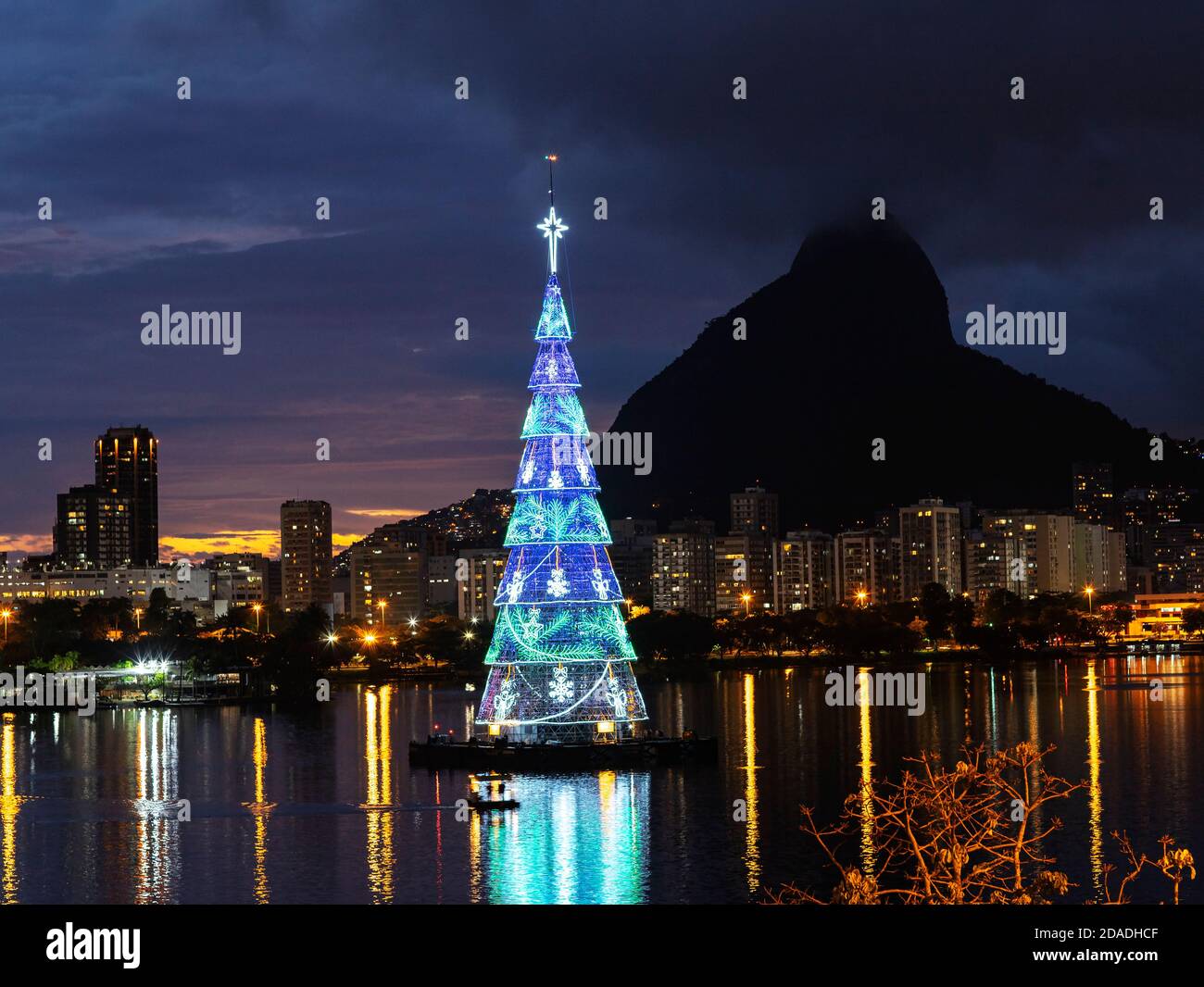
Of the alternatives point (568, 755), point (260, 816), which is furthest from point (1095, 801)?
point (260, 816)

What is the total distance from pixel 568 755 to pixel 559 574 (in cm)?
606

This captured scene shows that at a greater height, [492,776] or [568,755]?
[568,755]

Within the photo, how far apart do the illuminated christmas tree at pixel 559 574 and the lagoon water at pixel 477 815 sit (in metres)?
3.17

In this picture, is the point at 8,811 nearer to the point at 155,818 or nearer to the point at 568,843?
the point at 155,818

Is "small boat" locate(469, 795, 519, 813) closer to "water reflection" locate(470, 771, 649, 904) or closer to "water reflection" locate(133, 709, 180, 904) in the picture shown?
"water reflection" locate(470, 771, 649, 904)

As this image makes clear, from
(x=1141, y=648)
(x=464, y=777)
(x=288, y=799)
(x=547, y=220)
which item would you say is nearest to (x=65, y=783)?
(x=288, y=799)

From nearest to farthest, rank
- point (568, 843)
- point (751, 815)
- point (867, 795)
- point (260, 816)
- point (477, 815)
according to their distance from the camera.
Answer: point (568, 843)
point (867, 795)
point (477, 815)
point (751, 815)
point (260, 816)

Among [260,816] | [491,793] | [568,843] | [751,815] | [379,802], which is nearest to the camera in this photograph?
[568,843]

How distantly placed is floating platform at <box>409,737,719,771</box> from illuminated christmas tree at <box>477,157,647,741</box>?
99cm

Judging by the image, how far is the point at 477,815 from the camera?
47.8m

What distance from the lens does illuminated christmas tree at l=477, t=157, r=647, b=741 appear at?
51.6 meters
